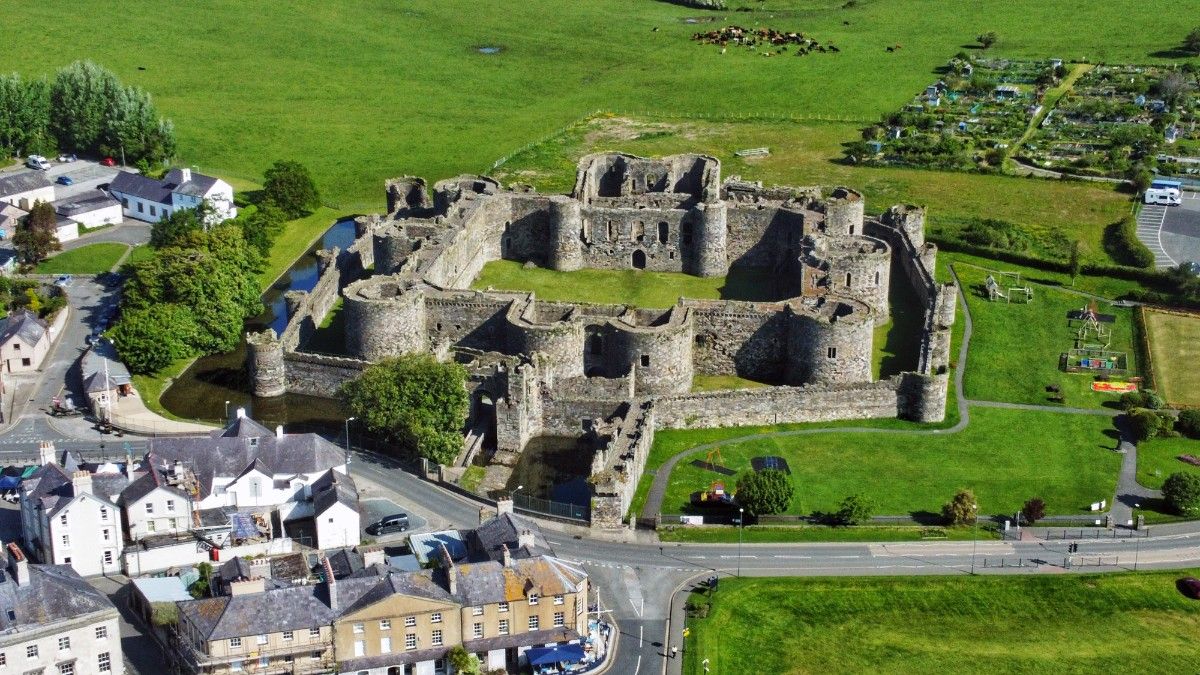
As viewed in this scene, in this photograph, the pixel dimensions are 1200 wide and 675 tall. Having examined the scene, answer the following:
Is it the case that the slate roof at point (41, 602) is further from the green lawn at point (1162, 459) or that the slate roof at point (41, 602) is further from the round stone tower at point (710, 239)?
the round stone tower at point (710, 239)

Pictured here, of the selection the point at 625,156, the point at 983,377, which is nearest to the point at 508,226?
the point at 625,156

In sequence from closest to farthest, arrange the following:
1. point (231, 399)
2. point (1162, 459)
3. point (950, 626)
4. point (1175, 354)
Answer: point (950, 626) < point (1162, 459) < point (231, 399) < point (1175, 354)

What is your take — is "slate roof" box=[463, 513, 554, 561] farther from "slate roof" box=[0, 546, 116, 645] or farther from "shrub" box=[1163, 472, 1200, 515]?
"shrub" box=[1163, 472, 1200, 515]

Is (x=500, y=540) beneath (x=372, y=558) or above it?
above

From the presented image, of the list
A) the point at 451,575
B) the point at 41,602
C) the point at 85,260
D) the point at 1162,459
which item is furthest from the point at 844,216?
the point at 41,602

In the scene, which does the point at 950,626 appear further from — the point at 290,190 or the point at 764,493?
the point at 290,190

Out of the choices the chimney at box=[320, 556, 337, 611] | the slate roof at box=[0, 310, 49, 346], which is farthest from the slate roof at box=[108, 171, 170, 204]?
the chimney at box=[320, 556, 337, 611]
